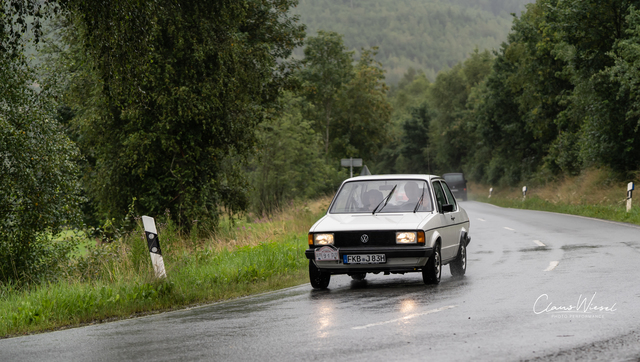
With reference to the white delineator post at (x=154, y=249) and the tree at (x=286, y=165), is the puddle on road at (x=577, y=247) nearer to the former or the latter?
the white delineator post at (x=154, y=249)

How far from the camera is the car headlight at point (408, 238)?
10.4 meters

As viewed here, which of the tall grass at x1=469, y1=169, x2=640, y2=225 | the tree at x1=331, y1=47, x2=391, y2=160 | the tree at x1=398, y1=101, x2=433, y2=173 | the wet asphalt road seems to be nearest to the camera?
the wet asphalt road

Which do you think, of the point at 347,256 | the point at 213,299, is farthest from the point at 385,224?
the point at 213,299

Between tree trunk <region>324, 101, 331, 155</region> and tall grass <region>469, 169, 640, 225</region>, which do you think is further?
tree trunk <region>324, 101, 331, 155</region>

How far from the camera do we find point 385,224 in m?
10.6

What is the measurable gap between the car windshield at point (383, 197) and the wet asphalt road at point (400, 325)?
1.21m

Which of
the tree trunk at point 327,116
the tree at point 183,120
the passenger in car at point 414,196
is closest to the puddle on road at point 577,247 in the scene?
the passenger in car at point 414,196

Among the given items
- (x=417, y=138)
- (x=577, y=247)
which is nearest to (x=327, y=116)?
(x=417, y=138)

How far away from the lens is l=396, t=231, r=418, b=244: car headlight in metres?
10.4

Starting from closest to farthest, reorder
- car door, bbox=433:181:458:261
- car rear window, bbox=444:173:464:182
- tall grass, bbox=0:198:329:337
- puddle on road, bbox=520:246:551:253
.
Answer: tall grass, bbox=0:198:329:337, car door, bbox=433:181:458:261, puddle on road, bbox=520:246:551:253, car rear window, bbox=444:173:464:182

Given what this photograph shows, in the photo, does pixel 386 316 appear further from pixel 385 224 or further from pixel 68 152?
pixel 68 152

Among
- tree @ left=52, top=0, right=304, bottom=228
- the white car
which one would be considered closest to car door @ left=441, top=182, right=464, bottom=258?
the white car

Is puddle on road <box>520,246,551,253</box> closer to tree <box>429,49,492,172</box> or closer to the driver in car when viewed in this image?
the driver in car

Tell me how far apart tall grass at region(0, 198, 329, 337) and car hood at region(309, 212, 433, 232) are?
1.53 meters
